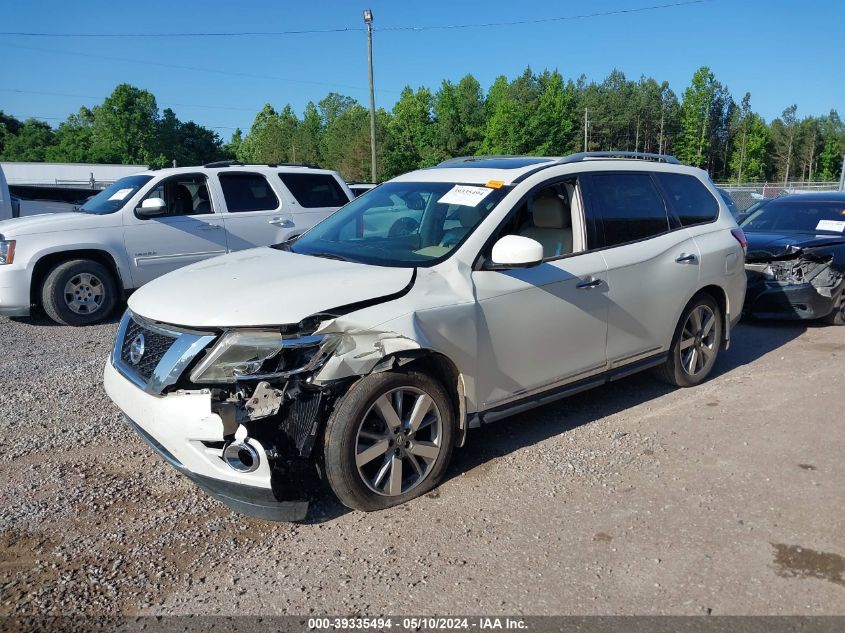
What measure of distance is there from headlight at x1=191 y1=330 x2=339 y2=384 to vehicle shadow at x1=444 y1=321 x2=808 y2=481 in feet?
4.17

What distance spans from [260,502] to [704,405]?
3.61m

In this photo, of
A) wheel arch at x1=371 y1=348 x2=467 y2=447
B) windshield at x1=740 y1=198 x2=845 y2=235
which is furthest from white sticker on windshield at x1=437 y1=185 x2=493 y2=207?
windshield at x1=740 y1=198 x2=845 y2=235

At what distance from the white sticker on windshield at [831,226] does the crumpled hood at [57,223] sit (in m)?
8.53

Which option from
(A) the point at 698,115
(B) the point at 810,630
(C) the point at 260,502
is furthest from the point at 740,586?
(A) the point at 698,115

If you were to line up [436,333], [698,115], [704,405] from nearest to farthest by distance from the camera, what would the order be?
[436,333] < [704,405] < [698,115]

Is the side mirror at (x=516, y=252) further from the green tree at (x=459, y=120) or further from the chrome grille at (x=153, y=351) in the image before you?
the green tree at (x=459, y=120)

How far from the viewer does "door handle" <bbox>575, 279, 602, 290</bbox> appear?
4454 mm

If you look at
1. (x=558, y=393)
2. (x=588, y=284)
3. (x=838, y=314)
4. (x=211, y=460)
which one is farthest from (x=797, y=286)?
(x=211, y=460)

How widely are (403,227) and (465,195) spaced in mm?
469

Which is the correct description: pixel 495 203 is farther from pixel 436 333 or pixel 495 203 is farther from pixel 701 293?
pixel 701 293

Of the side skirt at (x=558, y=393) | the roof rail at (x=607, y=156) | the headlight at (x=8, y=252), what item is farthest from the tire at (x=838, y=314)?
the headlight at (x=8, y=252)

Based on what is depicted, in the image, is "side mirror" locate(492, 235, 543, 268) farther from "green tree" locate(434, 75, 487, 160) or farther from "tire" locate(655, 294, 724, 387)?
"green tree" locate(434, 75, 487, 160)

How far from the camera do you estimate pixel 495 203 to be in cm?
423

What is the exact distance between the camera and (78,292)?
8.16m
